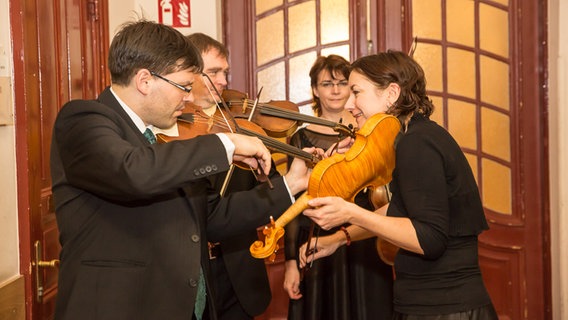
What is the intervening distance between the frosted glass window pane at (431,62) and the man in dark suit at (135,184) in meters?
2.45

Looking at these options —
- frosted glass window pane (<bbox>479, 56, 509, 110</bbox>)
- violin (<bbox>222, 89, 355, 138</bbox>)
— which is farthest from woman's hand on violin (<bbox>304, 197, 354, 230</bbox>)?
frosted glass window pane (<bbox>479, 56, 509, 110</bbox>)

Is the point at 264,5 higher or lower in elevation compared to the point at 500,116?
higher

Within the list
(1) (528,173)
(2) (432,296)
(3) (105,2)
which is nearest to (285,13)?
(3) (105,2)

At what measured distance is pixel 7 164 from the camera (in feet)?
7.25

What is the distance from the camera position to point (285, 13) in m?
4.09

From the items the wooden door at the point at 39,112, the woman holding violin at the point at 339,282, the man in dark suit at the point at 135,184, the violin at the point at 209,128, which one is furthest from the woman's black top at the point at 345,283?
the man in dark suit at the point at 135,184

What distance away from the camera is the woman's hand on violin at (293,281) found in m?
2.90

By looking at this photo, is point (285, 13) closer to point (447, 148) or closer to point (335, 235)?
point (335, 235)

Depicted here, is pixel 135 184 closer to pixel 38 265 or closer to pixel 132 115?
pixel 132 115

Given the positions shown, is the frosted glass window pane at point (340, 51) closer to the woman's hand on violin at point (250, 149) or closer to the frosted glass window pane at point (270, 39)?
the frosted glass window pane at point (270, 39)

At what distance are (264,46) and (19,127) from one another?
2.07 meters

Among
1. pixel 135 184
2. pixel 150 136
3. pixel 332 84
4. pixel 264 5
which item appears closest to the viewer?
pixel 135 184

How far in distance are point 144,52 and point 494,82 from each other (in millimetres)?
2823

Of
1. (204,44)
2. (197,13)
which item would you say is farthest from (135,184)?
(197,13)
